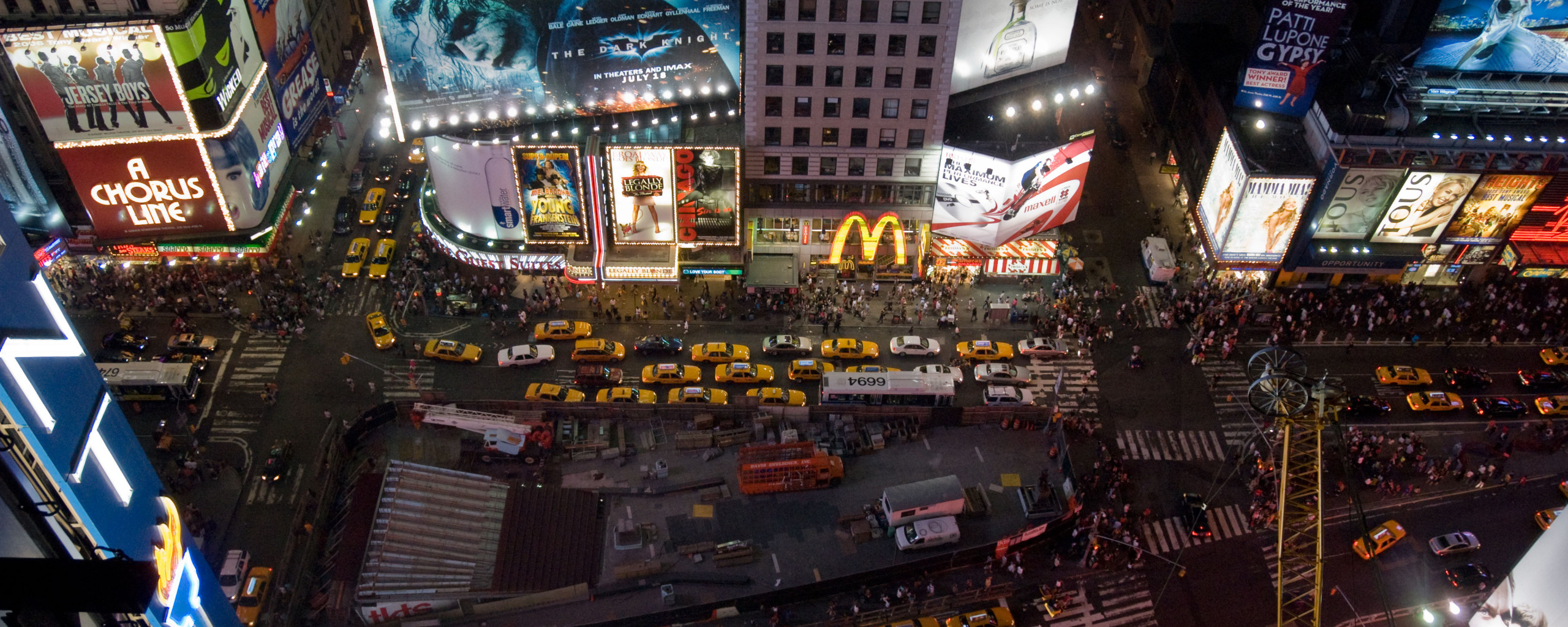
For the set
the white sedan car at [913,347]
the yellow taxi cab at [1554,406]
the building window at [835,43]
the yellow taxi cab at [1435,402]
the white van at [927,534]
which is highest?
the building window at [835,43]

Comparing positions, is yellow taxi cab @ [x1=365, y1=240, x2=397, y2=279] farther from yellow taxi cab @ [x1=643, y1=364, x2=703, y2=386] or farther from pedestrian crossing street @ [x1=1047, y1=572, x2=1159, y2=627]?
pedestrian crossing street @ [x1=1047, y1=572, x2=1159, y2=627]

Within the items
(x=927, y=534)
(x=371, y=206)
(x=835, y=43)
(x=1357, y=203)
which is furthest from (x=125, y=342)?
(x=1357, y=203)

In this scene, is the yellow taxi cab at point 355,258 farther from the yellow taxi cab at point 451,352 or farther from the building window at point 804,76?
the building window at point 804,76

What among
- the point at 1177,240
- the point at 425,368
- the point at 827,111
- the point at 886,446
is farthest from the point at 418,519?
the point at 1177,240

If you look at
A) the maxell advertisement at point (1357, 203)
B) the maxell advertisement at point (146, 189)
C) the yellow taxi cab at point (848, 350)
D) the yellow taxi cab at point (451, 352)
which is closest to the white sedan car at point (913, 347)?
the yellow taxi cab at point (848, 350)

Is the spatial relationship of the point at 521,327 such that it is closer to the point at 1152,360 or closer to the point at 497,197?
the point at 497,197

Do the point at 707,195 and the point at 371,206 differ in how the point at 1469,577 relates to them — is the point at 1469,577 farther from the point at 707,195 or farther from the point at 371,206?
the point at 371,206

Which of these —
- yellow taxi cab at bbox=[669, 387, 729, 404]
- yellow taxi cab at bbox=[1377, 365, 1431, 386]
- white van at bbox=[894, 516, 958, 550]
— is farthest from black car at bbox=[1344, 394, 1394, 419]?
yellow taxi cab at bbox=[669, 387, 729, 404]
